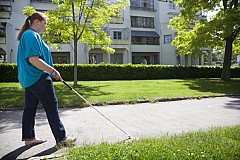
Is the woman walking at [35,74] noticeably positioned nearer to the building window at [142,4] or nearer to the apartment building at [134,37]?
the apartment building at [134,37]

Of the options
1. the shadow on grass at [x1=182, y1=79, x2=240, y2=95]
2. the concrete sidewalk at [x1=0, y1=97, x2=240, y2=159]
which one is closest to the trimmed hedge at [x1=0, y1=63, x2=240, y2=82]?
the shadow on grass at [x1=182, y1=79, x2=240, y2=95]

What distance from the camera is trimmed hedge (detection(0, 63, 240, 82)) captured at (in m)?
18.9

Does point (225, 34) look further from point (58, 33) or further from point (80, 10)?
point (58, 33)

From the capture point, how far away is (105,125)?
19.6ft

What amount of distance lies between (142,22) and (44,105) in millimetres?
42938

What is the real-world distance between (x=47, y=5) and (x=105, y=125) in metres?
33.0

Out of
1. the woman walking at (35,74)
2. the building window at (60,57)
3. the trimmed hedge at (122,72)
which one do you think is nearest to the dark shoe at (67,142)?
the woman walking at (35,74)

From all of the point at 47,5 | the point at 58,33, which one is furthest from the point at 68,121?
the point at 47,5

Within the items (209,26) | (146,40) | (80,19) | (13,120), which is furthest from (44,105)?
(146,40)

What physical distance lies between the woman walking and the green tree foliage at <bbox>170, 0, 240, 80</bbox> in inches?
646

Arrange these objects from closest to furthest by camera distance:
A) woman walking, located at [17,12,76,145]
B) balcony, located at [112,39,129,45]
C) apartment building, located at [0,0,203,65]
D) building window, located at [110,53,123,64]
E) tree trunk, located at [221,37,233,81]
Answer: woman walking, located at [17,12,76,145]
tree trunk, located at [221,37,233,81]
apartment building, located at [0,0,203,65]
balcony, located at [112,39,129,45]
building window, located at [110,53,123,64]

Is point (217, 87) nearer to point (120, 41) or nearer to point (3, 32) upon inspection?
point (3, 32)

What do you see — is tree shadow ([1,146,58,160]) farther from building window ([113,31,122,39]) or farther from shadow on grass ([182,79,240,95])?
building window ([113,31,122,39])

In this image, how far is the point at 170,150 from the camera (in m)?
3.62
